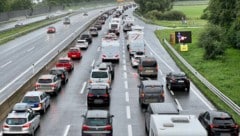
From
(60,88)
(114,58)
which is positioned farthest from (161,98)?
(114,58)

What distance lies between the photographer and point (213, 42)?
212ft

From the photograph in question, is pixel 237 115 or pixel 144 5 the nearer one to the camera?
pixel 237 115

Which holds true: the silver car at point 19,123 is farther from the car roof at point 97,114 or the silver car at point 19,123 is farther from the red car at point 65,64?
the red car at point 65,64

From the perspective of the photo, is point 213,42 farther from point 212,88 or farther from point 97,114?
point 97,114

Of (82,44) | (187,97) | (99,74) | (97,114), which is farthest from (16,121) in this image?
(82,44)

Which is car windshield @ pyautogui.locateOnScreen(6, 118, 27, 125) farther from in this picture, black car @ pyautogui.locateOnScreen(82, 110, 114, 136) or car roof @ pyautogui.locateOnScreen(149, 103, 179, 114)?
car roof @ pyautogui.locateOnScreen(149, 103, 179, 114)

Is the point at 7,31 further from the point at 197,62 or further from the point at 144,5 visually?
the point at 144,5

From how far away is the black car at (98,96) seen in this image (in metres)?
37.4

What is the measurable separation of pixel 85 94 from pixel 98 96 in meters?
5.84

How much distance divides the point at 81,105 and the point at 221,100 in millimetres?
10564

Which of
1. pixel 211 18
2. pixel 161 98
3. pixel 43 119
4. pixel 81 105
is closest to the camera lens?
pixel 43 119

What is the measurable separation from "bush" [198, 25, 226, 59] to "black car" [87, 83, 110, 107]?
28818 mm

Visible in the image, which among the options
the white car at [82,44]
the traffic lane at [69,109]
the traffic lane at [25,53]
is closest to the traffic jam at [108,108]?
the traffic lane at [69,109]

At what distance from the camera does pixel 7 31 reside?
106938 mm
